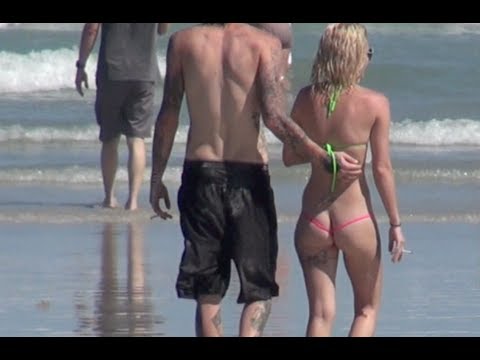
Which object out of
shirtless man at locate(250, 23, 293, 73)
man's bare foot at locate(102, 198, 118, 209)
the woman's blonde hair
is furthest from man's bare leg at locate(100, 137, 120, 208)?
the woman's blonde hair

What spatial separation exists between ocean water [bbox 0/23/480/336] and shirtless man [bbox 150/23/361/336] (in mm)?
975

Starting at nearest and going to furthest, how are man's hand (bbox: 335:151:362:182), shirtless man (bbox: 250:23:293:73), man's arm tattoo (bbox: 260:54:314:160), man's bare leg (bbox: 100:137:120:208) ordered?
man's hand (bbox: 335:151:362:182) → man's arm tattoo (bbox: 260:54:314:160) → shirtless man (bbox: 250:23:293:73) → man's bare leg (bbox: 100:137:120:208)

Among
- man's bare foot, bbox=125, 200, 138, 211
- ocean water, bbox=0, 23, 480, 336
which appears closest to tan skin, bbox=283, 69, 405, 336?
ocean water, bbox=0, 23, 480, 336

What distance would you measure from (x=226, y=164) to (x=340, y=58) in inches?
25.8

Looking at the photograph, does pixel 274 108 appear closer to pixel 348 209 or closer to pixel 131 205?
pixel 348 209

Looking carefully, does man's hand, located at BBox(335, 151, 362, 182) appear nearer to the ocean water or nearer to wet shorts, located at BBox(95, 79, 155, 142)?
the ocean water

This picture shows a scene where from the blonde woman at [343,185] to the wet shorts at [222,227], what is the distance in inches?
7.3

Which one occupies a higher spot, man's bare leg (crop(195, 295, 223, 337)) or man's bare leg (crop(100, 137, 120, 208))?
man's bare leg (crop(195, 295, 223, 337))

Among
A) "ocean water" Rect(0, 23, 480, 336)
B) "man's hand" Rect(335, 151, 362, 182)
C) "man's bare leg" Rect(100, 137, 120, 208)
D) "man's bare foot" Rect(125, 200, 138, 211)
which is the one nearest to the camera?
"man's hand" Rect(335, 151, 362, 182)

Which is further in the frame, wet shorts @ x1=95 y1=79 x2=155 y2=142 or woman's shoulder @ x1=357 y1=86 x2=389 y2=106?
wet shorts @ x1=95 y1=79 x2=155 y2=142

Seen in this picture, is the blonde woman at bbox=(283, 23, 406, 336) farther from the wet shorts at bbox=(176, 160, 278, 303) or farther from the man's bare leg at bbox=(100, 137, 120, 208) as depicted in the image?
the man's bare leg at bbox=(100, 137, 120, 208)

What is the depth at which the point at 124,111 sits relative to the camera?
1138cm

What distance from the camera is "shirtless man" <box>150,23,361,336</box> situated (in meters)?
6.52

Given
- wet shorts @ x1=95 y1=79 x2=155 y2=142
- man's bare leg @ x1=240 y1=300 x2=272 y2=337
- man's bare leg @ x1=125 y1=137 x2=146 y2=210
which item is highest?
man's bare leg @ x1=240 y1=300 x2=272 y2=337
